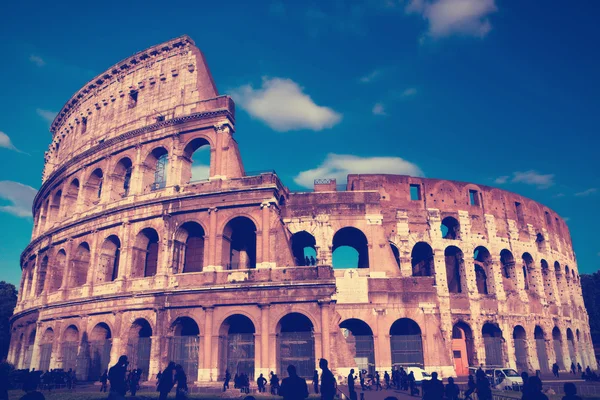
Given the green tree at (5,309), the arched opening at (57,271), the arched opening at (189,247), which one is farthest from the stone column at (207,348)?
the green tree at (5,309)

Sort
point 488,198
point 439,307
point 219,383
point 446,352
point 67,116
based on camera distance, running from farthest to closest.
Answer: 1. point 67,116
2. point 488,198
3. point 439,307
4. point 446,352
5. point 219,383

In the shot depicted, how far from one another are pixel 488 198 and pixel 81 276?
2496cm

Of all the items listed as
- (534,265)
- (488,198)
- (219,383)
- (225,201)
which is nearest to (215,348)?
(219,383)

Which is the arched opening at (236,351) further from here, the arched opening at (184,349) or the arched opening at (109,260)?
the arched opening at (109,260)

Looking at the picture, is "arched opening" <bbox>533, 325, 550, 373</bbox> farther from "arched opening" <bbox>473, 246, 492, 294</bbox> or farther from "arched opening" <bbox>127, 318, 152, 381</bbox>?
"arched opening" <bbox>127, 318, 152, 381</bbox>

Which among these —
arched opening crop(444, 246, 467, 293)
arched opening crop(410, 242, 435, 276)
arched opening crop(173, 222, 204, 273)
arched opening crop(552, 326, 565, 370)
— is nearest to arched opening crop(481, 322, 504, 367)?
arched opening crop(444, 246, 467, 293)

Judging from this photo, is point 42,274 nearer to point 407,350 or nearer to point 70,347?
point 70,347

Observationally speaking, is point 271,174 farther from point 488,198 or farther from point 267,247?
point 488,198

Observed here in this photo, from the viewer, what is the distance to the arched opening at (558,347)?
2862 cm

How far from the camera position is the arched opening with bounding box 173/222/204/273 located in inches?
867

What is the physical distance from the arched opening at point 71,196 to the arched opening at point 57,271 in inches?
108

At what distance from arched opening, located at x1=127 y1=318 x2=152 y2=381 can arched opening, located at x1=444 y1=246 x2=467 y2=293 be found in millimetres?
17577

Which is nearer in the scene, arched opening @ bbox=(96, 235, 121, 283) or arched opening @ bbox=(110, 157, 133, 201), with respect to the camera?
arched opening @ bbox=(96, 235, 121, 283)

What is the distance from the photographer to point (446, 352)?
22109 mm
